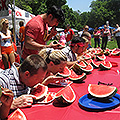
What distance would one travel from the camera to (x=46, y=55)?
2686 millimetres

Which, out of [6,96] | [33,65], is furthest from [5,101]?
[33,65]

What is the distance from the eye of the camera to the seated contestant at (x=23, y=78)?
171 centimetres

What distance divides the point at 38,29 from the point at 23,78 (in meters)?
1.54

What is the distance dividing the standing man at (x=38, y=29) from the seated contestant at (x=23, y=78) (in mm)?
1242

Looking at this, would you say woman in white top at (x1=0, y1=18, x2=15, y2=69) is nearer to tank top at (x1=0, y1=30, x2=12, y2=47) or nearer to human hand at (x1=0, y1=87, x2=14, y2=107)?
tank top at (x1=0, y1=30, x2=12, y2=47)

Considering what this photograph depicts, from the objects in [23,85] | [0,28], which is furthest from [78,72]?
[0,28]

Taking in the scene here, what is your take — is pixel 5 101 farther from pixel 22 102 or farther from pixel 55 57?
pixel 55 57

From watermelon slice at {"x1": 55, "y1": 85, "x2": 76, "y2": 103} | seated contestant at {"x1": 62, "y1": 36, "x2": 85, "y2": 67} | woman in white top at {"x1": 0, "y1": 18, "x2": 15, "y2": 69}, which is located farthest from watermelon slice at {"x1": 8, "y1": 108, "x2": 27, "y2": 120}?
woman in white top at {"x1": 0, "y1": 18, "x2": 15, "y2": 69}

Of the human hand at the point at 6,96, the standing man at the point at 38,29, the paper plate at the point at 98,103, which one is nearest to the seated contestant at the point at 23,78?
the human hand at the point at 6,96

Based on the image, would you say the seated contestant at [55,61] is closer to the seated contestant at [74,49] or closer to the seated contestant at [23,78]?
the seated contestant at [23,78]

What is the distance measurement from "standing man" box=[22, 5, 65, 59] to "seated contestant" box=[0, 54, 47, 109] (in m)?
1.24

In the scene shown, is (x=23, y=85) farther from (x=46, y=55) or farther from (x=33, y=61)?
(x=46, y=55)

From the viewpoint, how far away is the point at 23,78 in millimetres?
1780

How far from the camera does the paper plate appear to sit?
1.56 metres
